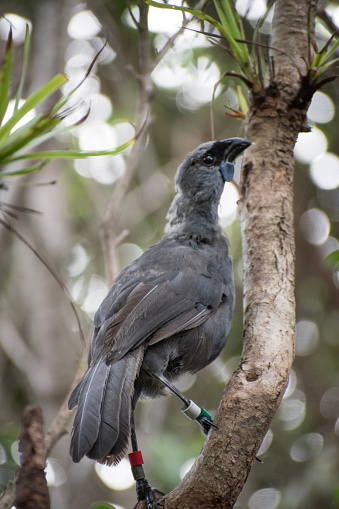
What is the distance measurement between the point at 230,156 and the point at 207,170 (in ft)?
0.79

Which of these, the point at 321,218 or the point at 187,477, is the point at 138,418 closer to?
the point at 321,218

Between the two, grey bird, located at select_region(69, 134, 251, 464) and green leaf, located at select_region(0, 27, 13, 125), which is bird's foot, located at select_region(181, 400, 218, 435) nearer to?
grey bird, located at select_region(69, 134, 251, 464)

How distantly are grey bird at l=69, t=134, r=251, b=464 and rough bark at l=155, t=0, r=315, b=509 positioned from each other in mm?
271

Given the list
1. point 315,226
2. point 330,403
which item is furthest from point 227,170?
point 330,403

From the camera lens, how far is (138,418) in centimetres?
771

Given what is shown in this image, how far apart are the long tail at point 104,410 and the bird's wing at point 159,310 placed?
0.09 m

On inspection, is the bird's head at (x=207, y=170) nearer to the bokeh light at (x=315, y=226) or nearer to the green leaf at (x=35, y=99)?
the green leaf at (x=35, y=99)

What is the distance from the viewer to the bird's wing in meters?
3.53

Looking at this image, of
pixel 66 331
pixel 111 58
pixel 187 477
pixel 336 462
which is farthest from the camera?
pixel 111 58

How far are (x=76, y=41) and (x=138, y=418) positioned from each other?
4.71 metres

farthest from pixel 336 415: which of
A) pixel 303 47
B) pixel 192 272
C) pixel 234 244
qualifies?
pixel 303 47

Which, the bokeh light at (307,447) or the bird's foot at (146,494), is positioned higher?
the bokeh light at (307,447)

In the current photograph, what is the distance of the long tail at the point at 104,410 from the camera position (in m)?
2.81

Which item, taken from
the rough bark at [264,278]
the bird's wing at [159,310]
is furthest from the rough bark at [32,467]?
the bird's wing at [159,310]
